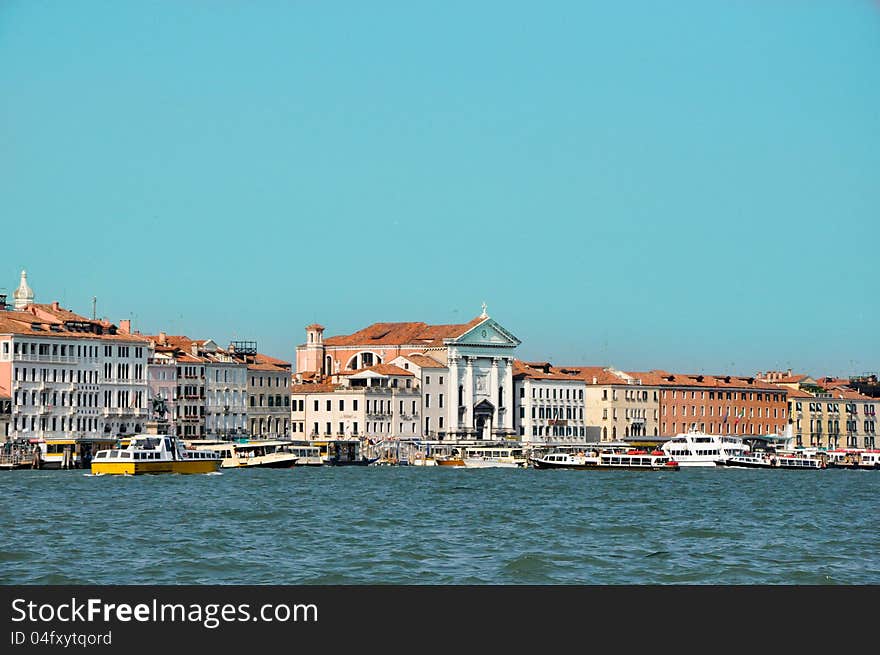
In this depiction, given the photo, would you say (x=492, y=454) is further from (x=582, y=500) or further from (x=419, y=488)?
(x=582, y=500)

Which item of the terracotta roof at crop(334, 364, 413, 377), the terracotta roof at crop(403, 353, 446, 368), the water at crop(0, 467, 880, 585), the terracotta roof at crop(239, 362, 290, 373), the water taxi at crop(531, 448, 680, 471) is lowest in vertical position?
the water at crop(0, 467, 880, 585)

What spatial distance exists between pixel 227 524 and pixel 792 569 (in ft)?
36.3

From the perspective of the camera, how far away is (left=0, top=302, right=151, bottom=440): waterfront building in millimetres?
76250

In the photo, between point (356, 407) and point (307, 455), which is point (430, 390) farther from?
point (307, 455)

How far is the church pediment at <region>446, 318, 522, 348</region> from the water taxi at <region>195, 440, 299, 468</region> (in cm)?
2102

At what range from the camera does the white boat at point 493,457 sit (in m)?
83.1

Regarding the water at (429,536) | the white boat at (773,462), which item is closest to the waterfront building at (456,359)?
the white boat at (773,462)

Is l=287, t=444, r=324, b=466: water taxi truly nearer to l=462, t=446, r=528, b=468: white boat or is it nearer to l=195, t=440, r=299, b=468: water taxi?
l=195, t=440, r=299, b=468: water taxi

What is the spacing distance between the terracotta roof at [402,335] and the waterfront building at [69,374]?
2219 centimetres

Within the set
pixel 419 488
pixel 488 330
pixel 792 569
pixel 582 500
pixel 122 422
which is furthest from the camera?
pixel 488 330

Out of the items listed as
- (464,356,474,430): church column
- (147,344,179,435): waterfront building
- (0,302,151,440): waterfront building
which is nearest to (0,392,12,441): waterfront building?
(0,302,151,440): waterfront building

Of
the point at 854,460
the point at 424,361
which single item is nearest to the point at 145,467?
the point at 424,361

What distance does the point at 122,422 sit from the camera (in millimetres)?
81375
